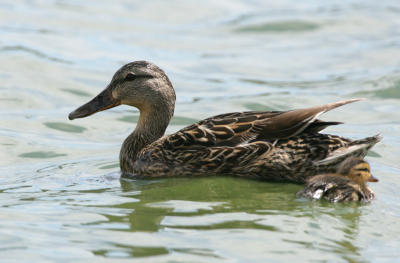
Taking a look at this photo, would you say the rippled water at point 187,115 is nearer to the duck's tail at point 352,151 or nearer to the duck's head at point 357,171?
the duck's head at point 357,171

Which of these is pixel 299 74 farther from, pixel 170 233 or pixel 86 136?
pixel 170 233

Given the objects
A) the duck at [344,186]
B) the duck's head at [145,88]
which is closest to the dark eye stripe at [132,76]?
the duck's head at [145,88]

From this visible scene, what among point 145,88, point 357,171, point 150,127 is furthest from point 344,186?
point 145,88

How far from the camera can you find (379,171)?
8.45 m

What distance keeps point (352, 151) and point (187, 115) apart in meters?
4.62

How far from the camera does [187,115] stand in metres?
11.6

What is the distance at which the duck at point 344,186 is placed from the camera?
22.5 feet

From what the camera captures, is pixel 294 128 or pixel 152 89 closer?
pixel 294 128

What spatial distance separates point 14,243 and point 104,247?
725 mm

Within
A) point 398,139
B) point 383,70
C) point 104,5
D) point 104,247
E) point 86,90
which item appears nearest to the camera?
point 104,247

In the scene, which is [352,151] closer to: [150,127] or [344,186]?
[344,186]

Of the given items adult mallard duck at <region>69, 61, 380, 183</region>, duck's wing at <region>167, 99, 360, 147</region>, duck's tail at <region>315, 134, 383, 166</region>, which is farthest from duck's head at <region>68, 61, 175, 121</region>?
duck's tail at <region>315, 134, 383, 166</region>

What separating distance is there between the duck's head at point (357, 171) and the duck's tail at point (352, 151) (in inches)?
3.0

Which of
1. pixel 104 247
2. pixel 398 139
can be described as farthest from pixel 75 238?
pixel 398 139
